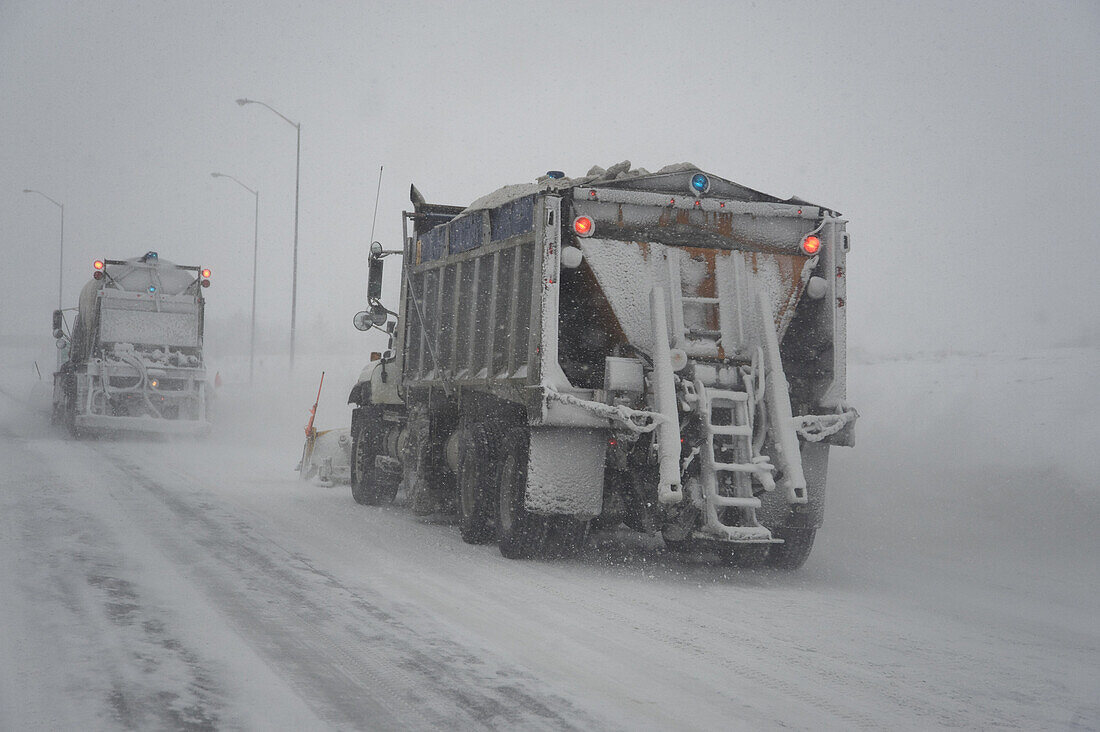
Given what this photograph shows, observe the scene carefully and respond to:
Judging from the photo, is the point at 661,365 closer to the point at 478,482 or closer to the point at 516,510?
the point at 516,510

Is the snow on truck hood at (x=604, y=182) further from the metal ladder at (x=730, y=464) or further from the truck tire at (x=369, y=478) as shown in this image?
the truck tire at (x=369, y=478)

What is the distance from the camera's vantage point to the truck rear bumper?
2164 cm

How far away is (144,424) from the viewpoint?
866 inches

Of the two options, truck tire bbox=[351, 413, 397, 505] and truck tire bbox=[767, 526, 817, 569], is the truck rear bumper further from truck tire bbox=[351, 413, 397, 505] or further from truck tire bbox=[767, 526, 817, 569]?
truck tire bbox=[767, 526, 817, 569]

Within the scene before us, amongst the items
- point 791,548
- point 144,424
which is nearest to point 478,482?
point 791,548

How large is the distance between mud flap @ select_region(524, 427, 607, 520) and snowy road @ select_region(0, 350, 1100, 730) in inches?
20.6

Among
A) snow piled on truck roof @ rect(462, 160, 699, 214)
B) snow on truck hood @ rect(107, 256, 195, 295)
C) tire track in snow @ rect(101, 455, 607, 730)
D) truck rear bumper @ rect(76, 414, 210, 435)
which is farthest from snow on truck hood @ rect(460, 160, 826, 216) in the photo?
snow on truck hood @ rect(107, 256, 195, 295)

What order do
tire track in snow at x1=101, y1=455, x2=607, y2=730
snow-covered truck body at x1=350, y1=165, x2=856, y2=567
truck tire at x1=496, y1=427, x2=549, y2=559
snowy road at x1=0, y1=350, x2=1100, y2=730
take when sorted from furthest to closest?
1. truck tire at x1=496, y1=427, x2=549, y2=559
2. snow-covered truck body at x1=350, y1=165, x2=856, y2=567
3. snowy road at x1=0, y1=350, x2=1100, y2=730
4. tire track in snow at x1=101, y1=455, x2=607, y2=730

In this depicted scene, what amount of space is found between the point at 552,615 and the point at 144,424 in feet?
56.4

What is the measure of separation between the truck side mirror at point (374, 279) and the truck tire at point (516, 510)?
4.91 meters

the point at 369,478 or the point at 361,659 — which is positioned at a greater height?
the point at 369,478

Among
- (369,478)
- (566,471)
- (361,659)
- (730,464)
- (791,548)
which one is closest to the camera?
(361,659)

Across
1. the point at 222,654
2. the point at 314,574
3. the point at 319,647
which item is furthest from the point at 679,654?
the point at 314,574

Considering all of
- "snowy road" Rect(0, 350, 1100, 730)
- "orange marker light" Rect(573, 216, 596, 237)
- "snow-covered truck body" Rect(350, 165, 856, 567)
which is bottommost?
"snowy road" Rect(0, 350, 1100, 730)
